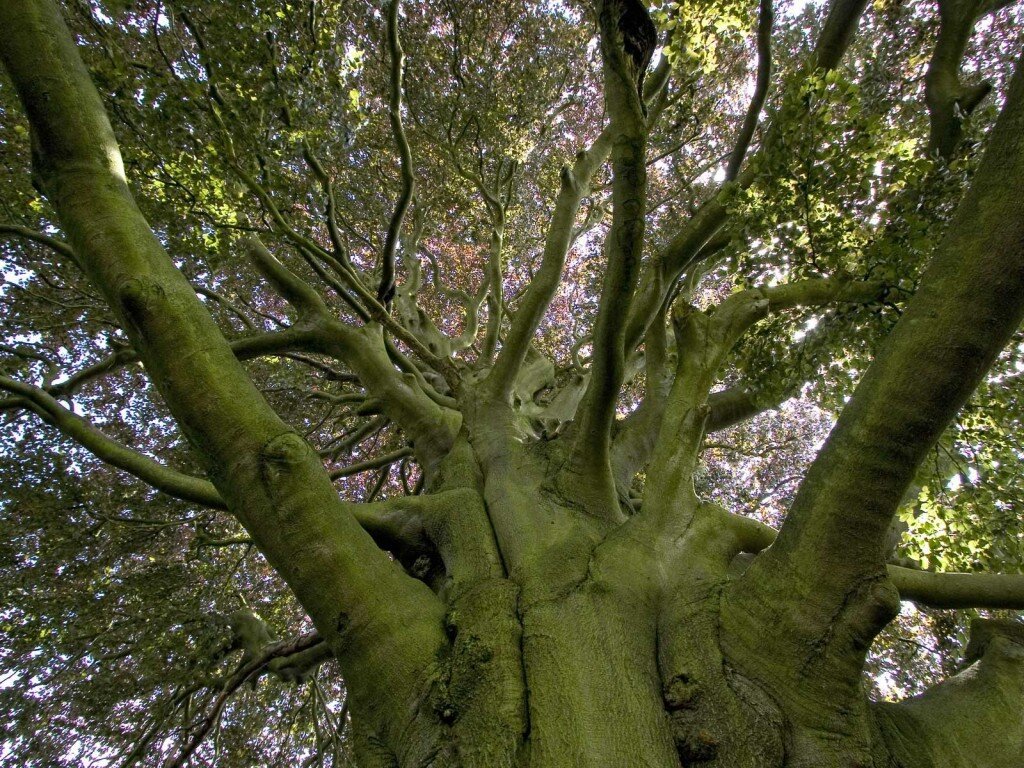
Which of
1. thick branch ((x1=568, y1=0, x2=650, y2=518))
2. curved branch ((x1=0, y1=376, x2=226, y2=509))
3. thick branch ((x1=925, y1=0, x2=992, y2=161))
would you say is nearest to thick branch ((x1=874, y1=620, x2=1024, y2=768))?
thick branch ((x1=568, y1=0, x2=650, y2=518))

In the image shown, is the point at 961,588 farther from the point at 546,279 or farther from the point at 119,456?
the point at 119,456

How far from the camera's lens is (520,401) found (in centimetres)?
546

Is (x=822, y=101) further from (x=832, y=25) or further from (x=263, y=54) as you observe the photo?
(x=263, y=54)

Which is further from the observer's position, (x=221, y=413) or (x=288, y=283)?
(x=288, y=283)

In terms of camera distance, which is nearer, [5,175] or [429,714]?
[429,714]

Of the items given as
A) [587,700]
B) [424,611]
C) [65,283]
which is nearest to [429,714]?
[424,611]

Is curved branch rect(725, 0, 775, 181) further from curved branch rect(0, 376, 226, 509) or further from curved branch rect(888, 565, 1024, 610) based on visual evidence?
curved branch rect(0, 376, 226, 509)

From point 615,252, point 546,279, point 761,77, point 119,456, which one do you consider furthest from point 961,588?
point 119,456

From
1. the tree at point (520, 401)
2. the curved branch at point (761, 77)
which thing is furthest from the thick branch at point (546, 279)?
the curved branch at point (761, 77)

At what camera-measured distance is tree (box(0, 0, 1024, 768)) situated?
1698 millimetres

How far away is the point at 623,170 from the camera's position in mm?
2068

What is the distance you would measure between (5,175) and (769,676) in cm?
751

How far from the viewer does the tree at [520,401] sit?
1698 mm

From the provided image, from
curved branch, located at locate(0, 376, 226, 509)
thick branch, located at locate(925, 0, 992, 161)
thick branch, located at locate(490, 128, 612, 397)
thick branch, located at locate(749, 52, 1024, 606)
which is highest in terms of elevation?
thick branch, located at locate(925, 0, 992, 161)
